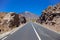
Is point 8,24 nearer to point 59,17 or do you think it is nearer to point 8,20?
point 8,20

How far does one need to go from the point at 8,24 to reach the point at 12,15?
1012cm

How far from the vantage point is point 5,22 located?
166 feet

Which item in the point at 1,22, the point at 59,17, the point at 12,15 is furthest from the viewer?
the point at 59,17

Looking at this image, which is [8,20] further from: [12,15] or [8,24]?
[12,15]

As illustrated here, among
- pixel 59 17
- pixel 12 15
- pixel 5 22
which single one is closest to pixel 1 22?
pixel 5 22

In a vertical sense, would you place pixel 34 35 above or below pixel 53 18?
below

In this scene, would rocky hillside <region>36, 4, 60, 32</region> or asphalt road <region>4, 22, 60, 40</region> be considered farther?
rocky hillside <region>36, 4, 60, 32</region>

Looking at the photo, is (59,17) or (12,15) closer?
(12,15)

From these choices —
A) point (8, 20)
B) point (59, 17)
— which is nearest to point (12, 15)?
point (8, 20)

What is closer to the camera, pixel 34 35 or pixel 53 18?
pixel 34 35

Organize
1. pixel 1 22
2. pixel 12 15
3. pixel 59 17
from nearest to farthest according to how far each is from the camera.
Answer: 1. pixel 1 22
2. pixel 12 15
3. pixel 59 17

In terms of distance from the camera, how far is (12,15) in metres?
60.6

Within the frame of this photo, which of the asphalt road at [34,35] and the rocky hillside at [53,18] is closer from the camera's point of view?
the asphalt road at [34,35]

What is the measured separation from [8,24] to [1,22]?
2.11 meters
